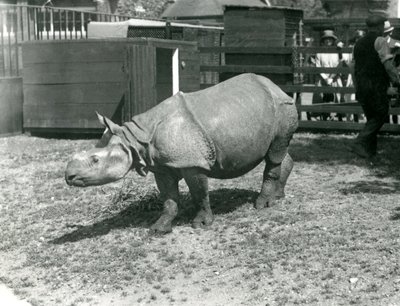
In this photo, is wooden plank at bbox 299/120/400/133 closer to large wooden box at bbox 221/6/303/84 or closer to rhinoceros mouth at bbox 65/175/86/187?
large wooden box at bbox 221/6/303/84

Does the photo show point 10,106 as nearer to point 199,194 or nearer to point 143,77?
point 143,77

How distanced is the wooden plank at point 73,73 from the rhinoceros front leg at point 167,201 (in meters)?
6.41

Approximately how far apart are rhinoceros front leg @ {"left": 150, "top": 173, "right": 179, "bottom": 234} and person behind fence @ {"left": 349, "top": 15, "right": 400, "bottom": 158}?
4.43 m

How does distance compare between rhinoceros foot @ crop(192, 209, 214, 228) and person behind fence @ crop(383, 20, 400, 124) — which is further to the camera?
person behind fence @ crop(383, 20, 400, 124)

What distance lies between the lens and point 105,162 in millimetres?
7527

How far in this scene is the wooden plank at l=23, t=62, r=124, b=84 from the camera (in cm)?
1427

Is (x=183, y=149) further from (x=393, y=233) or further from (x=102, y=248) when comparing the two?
(x=393, y=233)

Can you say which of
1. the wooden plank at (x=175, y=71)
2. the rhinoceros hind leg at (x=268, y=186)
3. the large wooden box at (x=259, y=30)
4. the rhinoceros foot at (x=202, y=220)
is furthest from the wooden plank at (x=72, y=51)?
the rhinoceros foot at (x=202, y=220)

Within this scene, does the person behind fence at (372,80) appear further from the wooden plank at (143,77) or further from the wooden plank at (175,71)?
the wooden plank at (175,71)

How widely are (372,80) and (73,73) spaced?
565cm

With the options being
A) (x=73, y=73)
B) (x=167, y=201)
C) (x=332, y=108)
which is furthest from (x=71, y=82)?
(x=167, y=201)

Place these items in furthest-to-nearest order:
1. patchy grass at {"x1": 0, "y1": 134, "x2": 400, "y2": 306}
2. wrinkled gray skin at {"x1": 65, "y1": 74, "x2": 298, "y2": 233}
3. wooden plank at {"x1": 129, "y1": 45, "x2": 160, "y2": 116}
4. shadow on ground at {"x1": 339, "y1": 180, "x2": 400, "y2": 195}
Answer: wooden plank at {"x1": 129, "y1": 45, "x2": 160, "y2": 116} → shadow on ground at {"x1": 339, "y1": 180, "x2": 400, "y2": 195} → wrinkled gray skin at {"x1": 65, "y1": 74, "x2": 298, "y2": 233} → patchy grass at {"x1": 0, "y1": 134, "x2": 400, "y2": 306}

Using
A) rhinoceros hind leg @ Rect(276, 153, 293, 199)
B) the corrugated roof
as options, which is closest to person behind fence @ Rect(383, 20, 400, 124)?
rhinoceros hind leg @ Rect(276, 153, 293, 199)

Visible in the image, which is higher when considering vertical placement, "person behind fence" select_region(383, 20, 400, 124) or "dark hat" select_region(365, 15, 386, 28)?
"dark hat" select_region(365, 15, 386, 28)
